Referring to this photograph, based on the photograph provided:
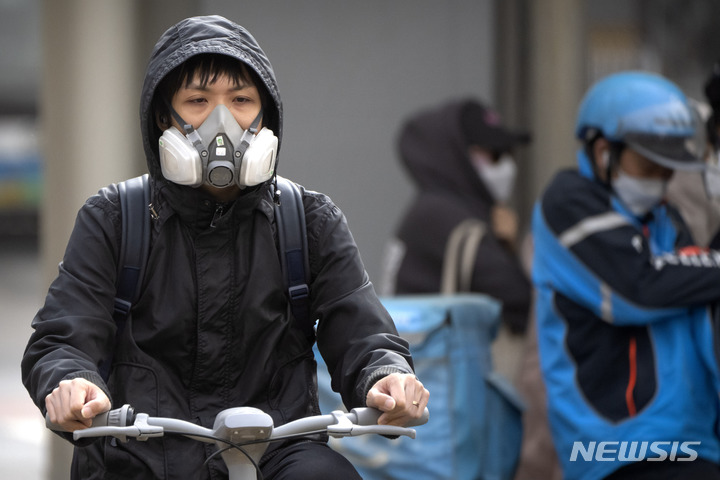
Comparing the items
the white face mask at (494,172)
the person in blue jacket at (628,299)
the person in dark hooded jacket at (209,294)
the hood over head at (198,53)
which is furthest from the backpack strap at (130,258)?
the white face mask at (494,172)

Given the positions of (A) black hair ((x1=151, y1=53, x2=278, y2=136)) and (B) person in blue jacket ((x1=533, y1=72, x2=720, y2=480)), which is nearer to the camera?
(A) black hair ((x1=151, y1=53, x2=278, y2=136))

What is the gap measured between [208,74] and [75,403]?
33.6 inches

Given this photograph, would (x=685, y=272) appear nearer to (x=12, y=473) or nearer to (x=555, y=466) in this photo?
(x=555, y=466)

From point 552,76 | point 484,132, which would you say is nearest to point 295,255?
point 484,132

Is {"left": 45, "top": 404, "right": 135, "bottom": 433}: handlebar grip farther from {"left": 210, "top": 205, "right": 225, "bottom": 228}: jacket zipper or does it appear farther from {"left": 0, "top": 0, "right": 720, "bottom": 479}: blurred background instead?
{"left": 0, "top": 0, "right": 720, "bottom": 479}: blurred background

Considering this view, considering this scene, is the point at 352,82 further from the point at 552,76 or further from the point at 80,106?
the point at 80,106

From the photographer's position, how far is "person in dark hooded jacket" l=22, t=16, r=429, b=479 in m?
2.55

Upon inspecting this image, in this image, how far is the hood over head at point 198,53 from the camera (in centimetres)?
266

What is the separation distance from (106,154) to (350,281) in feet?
11.6

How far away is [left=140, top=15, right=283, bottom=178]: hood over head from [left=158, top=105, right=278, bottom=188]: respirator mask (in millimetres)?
131

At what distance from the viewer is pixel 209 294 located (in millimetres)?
2666

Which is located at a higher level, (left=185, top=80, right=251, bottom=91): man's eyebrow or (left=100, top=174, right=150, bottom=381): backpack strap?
(left=185, top=80, right=251, bottom=91): man's eyebrow

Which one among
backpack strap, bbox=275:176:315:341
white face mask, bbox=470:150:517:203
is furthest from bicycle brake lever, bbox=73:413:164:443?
white face mask, bbox=470:150:517:203

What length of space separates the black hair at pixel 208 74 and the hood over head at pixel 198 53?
0.02 meters
